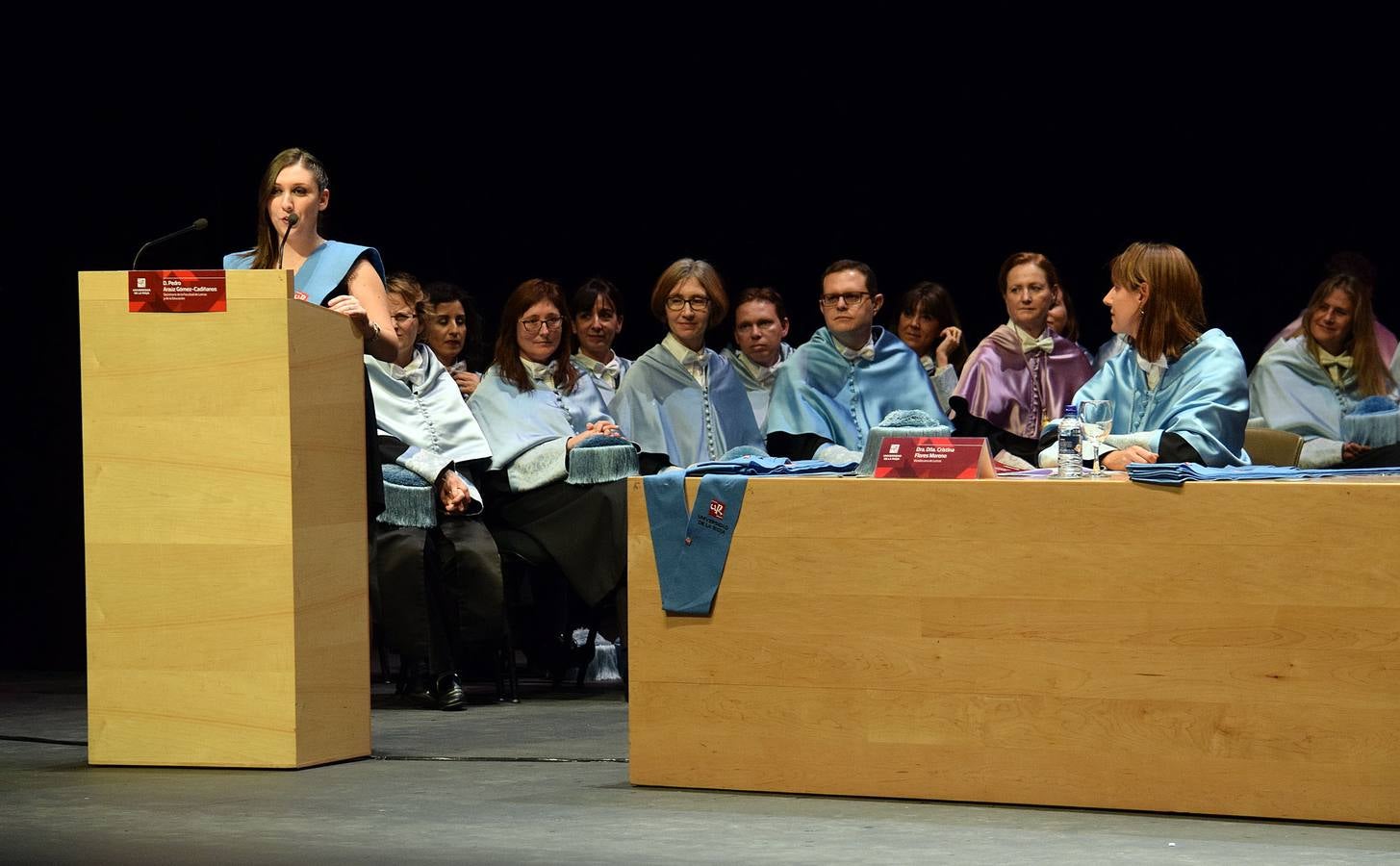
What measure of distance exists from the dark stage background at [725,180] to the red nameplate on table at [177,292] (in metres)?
3.36

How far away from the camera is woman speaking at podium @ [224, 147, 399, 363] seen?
408 centimetres

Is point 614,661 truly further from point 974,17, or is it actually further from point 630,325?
point 974,17

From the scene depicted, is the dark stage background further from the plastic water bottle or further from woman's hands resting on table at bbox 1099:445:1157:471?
the plastic water bottle

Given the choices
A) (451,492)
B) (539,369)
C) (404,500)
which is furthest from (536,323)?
(404,500)

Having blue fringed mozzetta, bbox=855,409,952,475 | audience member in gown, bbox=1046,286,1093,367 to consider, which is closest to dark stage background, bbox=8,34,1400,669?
audience member in gown, bbox=1046,286,1093,367

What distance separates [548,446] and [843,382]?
0.94m

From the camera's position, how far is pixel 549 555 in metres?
5.57

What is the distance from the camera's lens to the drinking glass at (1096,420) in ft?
12.2

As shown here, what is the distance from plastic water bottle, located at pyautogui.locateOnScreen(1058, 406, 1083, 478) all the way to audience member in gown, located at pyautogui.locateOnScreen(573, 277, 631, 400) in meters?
3.03

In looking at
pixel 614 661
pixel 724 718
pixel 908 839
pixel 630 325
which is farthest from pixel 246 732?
pixel 630 325

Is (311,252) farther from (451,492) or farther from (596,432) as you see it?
(596,432)

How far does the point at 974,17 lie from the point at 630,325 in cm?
198

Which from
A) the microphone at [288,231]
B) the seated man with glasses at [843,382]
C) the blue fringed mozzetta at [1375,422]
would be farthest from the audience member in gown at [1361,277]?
the microphone at [288,231]

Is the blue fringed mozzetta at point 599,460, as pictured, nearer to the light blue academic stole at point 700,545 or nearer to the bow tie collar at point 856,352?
the bow tie collar at point 856,352
